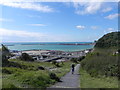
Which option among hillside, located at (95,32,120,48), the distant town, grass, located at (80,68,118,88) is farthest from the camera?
the distant town

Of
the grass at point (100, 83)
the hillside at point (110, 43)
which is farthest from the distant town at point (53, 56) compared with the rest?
the grass at point (100, 83)

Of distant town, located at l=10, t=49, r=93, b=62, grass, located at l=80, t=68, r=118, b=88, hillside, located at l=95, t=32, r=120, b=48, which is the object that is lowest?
distant town, located at l=10, t=49, r=93, b=62

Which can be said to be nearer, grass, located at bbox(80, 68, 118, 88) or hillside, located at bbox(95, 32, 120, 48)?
grass, located at bbox(80, 68, 118, 88)

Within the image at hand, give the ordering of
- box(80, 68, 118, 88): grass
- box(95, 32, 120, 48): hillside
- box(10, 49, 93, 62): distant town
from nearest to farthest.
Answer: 1. box(80, 68, 118, 88): grass
2. box(95, 32, 120, 48): hillside
3. box(10, 49, 93, 62): distant town

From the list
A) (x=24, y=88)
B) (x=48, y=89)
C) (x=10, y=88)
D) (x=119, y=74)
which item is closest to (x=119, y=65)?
(x=119, y=74)

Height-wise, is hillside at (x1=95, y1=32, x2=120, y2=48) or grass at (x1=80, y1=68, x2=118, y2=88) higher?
hillside at (x1=95, y1=32, x2=120, y2=48)

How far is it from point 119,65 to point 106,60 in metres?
2.74

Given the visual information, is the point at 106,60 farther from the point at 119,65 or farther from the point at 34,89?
the point at 34,89

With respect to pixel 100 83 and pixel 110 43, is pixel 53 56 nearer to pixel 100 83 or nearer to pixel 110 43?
pixel 110 43

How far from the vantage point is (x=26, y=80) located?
11.9m

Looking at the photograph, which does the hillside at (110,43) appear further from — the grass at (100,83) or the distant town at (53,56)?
the distant town at (53,56)

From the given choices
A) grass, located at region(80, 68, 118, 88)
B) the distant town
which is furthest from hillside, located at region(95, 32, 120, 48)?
the distant town

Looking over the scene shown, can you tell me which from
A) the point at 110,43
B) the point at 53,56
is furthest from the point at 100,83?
the point at 53,56

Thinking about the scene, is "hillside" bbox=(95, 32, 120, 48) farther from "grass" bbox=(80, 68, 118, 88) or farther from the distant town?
the distant town
